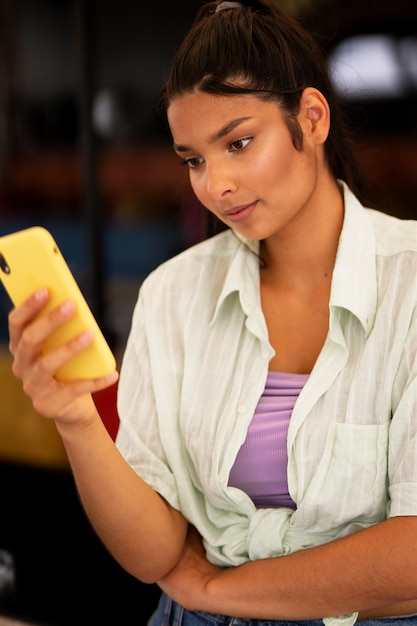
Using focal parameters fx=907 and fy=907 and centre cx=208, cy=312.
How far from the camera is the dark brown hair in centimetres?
127

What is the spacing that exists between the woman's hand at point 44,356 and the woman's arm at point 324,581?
41cm

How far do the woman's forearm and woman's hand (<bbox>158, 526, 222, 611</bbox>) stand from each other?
0.02m

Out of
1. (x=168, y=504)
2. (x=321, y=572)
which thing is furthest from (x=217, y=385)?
(x=321, y=572)

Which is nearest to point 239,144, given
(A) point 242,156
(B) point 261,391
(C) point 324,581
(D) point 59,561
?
(A) point 242,156

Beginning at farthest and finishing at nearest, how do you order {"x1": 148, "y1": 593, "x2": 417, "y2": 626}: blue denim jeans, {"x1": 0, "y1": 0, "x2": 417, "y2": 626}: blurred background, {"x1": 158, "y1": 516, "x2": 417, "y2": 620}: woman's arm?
{"x1": 0, "y1": 0, "x2": 417, "y2": 626}: blurred background
{"x1": 148, "y1": 593, "x2": 417, "y2": 626}: blue denim jeans
{"x1": 158, "y1": 516, "x2": 417, "y2": 620}: woman's arm

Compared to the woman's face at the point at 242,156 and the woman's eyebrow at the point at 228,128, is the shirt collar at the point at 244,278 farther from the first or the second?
the woman's eyebrow at the point at 228,128

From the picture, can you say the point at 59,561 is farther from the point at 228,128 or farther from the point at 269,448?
the point at 228,128

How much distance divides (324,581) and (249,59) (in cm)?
73

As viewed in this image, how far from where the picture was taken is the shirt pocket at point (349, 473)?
4.19 ft

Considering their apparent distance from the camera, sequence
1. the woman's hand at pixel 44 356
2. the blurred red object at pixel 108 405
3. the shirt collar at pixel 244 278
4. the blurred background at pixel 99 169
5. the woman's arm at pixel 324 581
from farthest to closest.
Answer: the blurred background at pixel 99 169, the blurred red object at pixel 108 405, the shirt collar at pixel 244 278, the woman's arm at pixel 324 581, the woman's hand at pixel 44 356

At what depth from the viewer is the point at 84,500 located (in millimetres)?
1300

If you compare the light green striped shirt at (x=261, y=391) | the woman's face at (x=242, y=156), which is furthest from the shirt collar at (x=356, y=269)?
the woman's face at (x=242, y=156)

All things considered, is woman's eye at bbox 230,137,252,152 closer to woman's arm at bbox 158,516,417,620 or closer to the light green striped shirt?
the light green striped shirt

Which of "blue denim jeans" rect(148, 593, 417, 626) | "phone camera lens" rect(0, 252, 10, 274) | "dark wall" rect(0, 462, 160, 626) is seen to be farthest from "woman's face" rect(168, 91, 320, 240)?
"dark wall" rect(0, 462, 160, 626)
